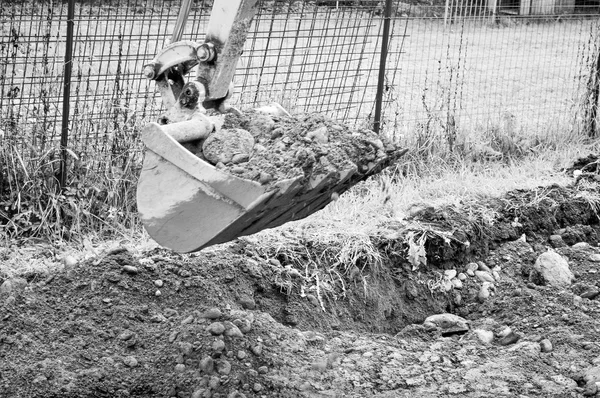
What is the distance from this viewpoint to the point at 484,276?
16.3ft

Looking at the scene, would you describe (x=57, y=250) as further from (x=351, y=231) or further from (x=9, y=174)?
(x=351, y=231)

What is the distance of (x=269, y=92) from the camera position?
676 cm

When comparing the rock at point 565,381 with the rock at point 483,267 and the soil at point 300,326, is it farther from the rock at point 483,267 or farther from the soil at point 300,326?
the rock at point 483,267

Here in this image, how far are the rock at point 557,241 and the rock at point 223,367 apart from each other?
283 centimetres

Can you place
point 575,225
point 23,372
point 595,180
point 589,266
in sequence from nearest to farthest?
point 23,372 → point 589,266 → point 575,225 → point 595,180

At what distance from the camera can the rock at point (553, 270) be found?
498 centimetres

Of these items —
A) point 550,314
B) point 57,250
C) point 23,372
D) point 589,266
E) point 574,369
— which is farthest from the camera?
point 589,266

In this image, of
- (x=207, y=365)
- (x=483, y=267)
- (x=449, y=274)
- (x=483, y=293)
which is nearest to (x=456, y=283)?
(x=449, y=274)

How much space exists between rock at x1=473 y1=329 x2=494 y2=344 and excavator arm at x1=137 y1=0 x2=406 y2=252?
1222mm

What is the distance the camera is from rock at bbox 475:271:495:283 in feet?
16.2

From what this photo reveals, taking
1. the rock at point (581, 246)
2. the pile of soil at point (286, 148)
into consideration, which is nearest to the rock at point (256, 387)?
the pile of soil at point (286, 148)

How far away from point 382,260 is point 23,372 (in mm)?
Answer: 2100

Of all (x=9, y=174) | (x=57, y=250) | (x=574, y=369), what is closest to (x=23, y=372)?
(x=57, y=250)

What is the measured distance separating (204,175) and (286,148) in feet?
1.19
